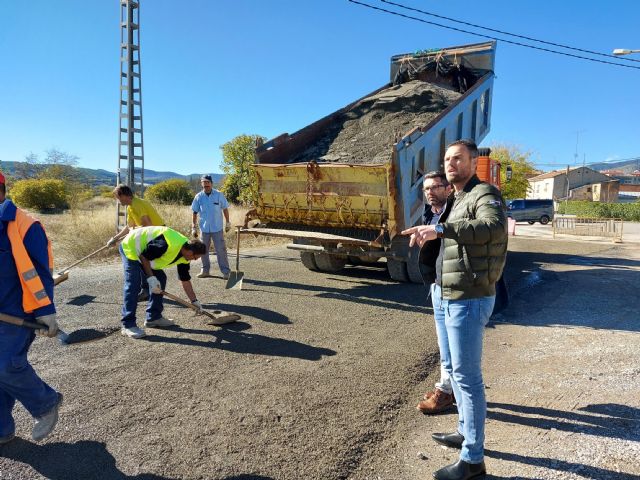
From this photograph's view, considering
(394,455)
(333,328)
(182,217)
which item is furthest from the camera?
(182,217)

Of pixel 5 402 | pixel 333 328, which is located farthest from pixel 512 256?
pixel 5 402

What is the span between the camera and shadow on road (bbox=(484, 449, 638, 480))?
2238 mm

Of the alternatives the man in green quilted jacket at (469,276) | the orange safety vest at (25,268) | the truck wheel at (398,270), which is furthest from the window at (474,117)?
the orange safety vest at (25,268)

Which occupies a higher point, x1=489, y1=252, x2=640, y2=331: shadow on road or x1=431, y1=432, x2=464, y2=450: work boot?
x1=489, y1=252, x2=640, y2=331: shadow on road

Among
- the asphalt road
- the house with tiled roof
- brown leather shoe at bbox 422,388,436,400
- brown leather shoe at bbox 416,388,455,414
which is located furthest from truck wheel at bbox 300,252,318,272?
the house with tiled roof

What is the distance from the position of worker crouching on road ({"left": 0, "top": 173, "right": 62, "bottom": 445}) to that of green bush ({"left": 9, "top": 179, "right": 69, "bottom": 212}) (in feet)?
59.7

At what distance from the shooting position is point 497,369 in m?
A: 3.68

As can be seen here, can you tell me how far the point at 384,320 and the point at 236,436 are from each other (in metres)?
2.72

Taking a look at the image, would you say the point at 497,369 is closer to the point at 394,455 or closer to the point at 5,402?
the point at 394,455

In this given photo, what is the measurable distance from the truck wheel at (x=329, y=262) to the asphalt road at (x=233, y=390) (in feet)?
5.80

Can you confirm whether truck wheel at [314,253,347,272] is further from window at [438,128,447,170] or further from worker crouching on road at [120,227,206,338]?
worker crouching on road at [120,227,206,338]

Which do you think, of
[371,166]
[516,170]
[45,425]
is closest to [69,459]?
[45,425]

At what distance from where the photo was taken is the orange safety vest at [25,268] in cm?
237

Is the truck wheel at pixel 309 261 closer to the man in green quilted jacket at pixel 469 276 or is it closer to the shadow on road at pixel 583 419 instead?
the shadow on road at pixel 583 419
